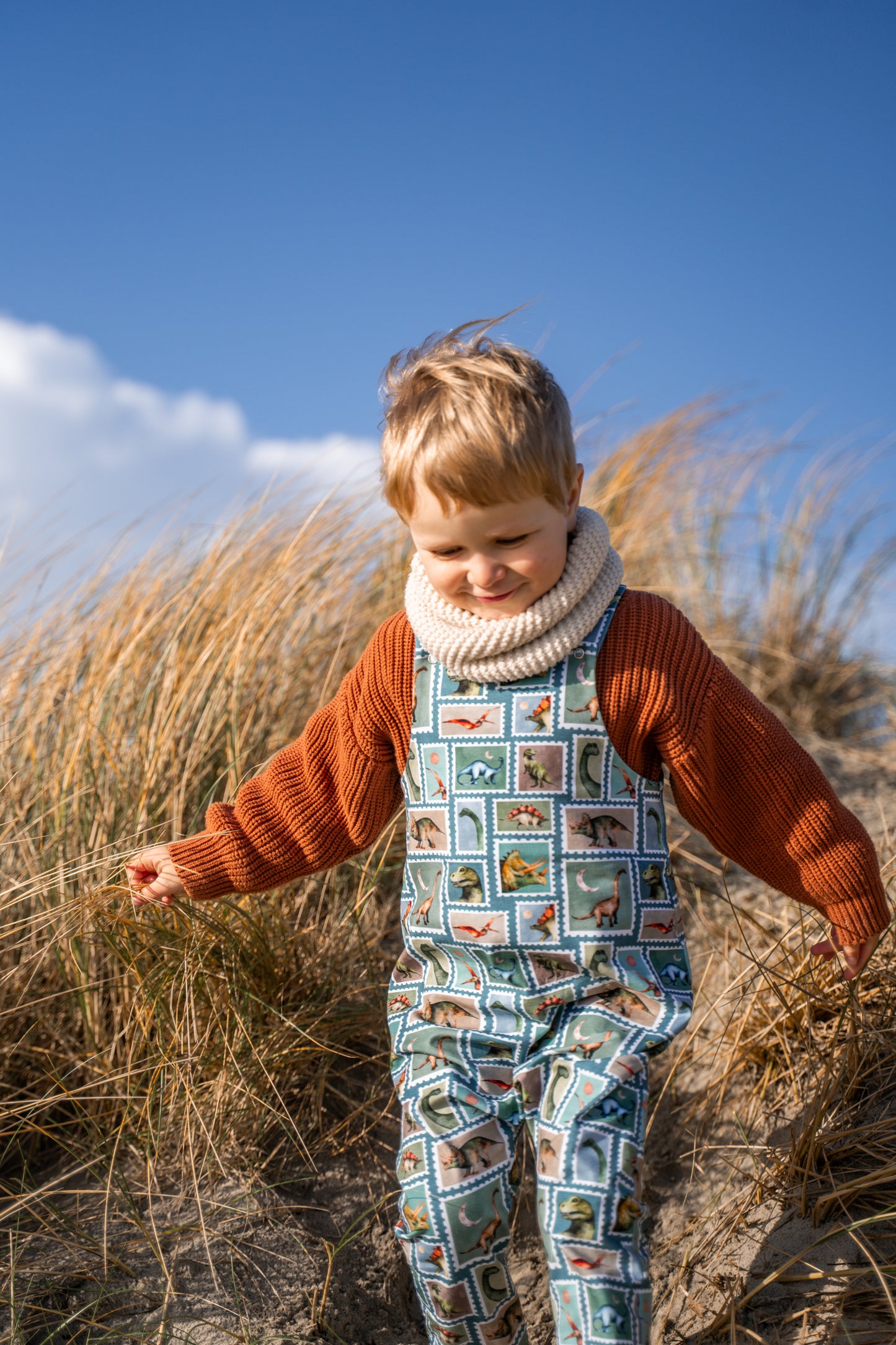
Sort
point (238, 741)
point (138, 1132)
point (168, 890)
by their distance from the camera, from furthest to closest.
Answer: point (238, 741) < point (138, 1132) < point (168, 890)

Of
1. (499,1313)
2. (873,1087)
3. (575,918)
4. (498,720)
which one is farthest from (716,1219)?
(498,720)

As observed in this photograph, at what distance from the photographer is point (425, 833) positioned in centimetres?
162

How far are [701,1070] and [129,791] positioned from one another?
56.5 inches

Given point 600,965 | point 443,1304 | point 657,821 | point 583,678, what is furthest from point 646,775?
point 443,1304

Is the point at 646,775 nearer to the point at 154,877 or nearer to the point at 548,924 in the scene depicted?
the point at 548,924

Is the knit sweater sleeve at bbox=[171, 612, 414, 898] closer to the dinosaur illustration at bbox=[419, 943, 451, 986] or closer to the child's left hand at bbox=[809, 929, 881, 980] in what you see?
the dinosaur illustration at bbox=[419, 943, 451, 986]

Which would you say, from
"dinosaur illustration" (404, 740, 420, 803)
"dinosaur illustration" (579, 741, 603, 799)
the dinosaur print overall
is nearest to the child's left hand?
the dinosaur print overall

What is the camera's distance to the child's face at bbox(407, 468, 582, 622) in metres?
1.45

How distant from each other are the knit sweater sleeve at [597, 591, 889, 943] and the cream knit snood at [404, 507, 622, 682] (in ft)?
0.21

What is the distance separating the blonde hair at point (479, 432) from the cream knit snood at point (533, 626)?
100mm

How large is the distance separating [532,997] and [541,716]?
1.35 ft

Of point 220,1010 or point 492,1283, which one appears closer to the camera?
point 492,1283

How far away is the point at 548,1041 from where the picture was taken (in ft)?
4.97

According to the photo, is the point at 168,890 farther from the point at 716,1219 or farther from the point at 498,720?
the point at 716,1219
